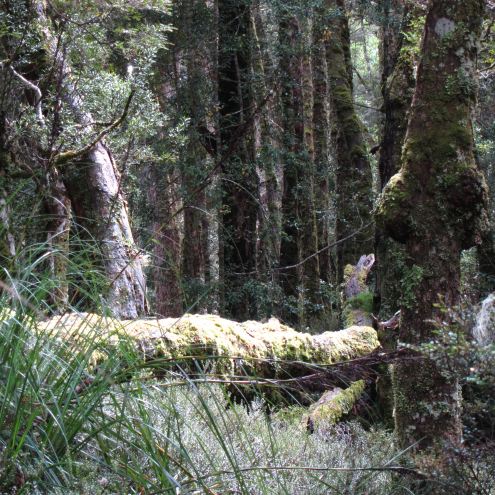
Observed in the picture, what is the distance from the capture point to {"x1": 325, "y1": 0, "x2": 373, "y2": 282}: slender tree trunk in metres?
15.9

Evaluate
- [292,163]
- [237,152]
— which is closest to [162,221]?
[237,152]

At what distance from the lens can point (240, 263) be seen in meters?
12.2

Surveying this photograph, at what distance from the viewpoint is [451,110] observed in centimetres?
434

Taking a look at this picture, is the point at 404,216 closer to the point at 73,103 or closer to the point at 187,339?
the point at 187,339

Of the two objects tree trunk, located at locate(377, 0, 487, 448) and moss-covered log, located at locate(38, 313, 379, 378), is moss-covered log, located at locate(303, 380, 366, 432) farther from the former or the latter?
tree trunk, located at locate(377, 0, 487, 448)

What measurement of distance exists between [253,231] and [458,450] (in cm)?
940

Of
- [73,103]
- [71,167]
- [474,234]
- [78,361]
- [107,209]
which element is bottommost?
[78,361]

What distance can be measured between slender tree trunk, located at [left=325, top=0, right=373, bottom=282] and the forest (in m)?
0.07

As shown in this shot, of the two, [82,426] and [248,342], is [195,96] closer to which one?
[248,342]

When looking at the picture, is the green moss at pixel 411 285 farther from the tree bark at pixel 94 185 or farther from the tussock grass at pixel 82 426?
the tree bark at pixel 94 185

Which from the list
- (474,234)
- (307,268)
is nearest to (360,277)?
(307,268)

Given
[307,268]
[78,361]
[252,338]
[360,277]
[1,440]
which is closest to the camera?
[1,440]

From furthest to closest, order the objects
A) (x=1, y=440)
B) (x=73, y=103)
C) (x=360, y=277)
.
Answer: (x=360, y=277), (x=73, y=103), (x=1, y=440)

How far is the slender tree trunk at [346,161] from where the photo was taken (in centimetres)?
1590
